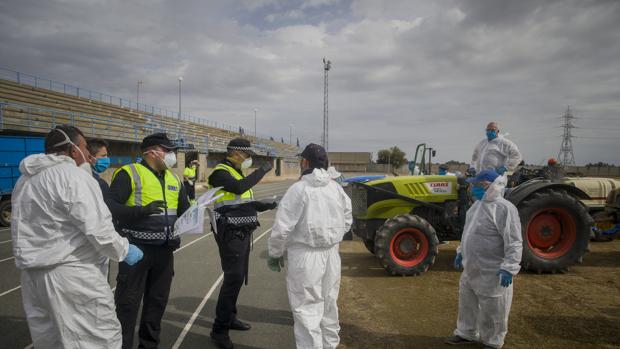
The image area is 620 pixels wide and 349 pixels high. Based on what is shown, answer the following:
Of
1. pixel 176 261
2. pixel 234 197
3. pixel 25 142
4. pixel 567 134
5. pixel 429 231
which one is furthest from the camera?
pixel 567 134

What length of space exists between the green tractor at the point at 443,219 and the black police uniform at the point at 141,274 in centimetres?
342

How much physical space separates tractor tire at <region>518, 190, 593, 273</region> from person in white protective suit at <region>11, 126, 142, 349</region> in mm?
5935

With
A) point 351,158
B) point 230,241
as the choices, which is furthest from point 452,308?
point 351,158

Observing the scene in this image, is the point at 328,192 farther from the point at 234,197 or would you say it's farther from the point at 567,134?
the point at 567,134

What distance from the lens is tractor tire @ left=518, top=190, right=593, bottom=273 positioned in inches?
226

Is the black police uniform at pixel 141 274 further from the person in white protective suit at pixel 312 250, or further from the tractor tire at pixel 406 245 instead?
the tractor tire at pixel 406 245

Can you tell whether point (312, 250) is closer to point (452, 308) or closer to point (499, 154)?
point (452, 308)

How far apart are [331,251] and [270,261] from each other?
56 centimetres

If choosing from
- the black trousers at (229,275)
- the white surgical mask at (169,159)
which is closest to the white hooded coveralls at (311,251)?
the black trousers at (229,275)

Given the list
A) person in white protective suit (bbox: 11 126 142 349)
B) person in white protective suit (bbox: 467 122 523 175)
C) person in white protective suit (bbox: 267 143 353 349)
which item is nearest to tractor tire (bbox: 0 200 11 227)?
person in white protective suit (bbox: 11 126 142 349)

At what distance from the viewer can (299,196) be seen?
2.95 metres

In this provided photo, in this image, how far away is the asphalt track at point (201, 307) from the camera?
3.64 m

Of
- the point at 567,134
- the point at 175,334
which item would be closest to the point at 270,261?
the point at 175,334

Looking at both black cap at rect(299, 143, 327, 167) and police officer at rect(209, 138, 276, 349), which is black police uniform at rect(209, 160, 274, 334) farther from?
black cap at rect(299, 143, 327, 167)
